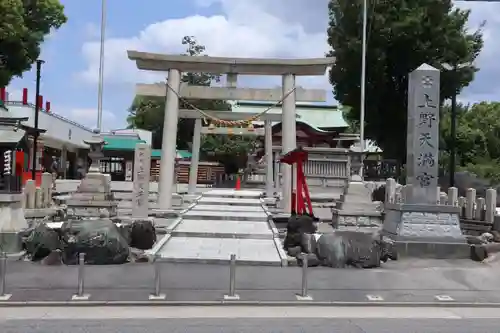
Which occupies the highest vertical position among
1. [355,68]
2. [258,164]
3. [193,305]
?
[355,68]

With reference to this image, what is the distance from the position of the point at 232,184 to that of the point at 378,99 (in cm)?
1376

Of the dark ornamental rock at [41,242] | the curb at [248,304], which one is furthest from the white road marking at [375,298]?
the dark ornamental rock at [41,242]

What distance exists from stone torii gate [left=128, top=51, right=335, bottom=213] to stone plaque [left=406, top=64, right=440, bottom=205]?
6104 mm

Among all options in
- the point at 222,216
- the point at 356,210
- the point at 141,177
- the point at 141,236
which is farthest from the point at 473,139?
the point at 141,236

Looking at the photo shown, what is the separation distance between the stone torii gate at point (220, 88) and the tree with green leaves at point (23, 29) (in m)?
10.7

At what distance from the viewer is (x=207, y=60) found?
21547 millimetres

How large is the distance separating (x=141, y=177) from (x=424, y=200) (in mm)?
9323

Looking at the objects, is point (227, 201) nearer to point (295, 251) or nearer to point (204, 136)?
point (295, 251)

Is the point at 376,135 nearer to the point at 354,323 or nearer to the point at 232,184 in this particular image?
the point at 232,184

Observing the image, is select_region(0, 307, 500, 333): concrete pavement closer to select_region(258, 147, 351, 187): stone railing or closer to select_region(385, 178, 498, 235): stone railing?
select_region(385, 178, 498, 235): stone railing

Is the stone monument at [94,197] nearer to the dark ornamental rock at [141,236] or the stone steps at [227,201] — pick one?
the dark ornamental rock at [141,236]

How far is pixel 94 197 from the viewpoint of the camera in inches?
767

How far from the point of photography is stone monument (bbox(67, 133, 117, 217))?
19.3 m

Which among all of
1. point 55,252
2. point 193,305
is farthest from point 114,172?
point 193,305
